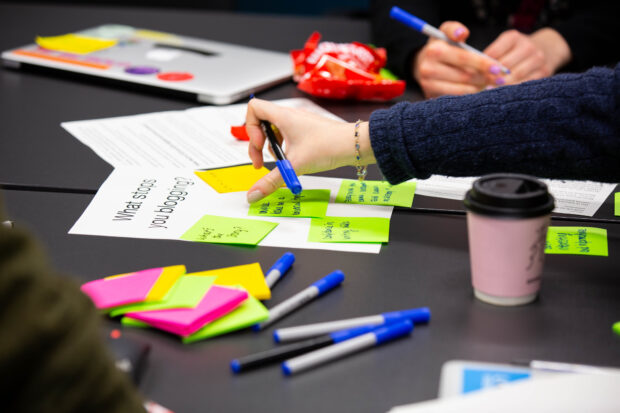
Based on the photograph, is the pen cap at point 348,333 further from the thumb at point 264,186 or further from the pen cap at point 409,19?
the pen cap at point 409,19

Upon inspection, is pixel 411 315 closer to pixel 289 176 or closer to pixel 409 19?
pixel 289 176

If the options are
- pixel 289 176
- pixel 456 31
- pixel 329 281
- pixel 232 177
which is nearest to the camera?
pixel 329 281

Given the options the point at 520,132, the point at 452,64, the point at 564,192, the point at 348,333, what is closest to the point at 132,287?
the point at 348,333

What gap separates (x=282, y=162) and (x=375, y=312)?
324mm

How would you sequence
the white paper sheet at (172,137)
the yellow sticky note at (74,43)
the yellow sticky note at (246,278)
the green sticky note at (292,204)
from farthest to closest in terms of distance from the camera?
1. the yellow sticky note at (74,43)
2. the white paper sheet at (172,137)
3. the green sticky note at (292,204)
4. the yellow sticky note at (246,278)

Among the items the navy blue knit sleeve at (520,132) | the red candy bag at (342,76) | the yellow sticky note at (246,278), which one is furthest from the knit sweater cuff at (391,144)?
the red candy bag at (342,76)

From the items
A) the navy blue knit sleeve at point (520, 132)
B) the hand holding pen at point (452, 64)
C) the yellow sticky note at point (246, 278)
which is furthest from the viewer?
the hand holding pen at point (452, 64)

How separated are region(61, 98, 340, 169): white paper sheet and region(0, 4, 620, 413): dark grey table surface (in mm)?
41

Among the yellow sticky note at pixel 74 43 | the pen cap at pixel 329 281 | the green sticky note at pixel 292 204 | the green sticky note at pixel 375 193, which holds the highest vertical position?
the yellow sticky note at pixel 74 43

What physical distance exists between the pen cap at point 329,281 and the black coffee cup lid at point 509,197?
0.50 ft

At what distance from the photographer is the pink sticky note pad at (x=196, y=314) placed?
65 centimetres

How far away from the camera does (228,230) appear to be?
0.88m

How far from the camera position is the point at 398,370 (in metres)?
0.61

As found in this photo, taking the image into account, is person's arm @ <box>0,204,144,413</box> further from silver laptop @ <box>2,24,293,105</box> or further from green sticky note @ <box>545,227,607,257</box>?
silver laptop @ <box>2,24,293,105</box>
